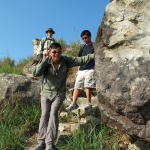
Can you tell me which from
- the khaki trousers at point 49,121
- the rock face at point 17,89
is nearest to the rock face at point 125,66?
the khaki trousers at point 49,121

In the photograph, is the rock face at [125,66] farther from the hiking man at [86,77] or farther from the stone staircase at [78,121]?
the hiking man at [86,77]

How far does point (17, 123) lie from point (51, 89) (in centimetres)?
157

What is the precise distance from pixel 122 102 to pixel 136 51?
68cm

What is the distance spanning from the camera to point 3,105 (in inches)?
216

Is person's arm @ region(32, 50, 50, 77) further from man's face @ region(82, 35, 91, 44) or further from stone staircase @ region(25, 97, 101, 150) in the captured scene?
man's face @ region(82, 35, 91, 44)

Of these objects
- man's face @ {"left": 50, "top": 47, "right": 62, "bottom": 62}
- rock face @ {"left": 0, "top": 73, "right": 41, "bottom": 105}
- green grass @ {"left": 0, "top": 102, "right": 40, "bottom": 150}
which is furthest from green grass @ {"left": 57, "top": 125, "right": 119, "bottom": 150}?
rock face @ {"left": 0, "top": 73, "right": 41, "bottom": 105}

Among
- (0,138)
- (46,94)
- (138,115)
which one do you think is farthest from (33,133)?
(138,115)

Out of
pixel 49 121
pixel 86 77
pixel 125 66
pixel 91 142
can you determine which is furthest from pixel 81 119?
pixel 125 66

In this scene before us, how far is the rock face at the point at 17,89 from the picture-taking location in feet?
18.4

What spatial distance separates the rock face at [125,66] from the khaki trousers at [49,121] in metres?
1.00

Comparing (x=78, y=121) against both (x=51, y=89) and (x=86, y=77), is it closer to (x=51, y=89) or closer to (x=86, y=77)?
(x=86, y=77)

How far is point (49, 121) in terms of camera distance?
4.02m

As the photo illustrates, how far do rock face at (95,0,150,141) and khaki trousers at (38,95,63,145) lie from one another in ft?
3.29

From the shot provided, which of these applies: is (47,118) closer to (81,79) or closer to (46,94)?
(46,94)
